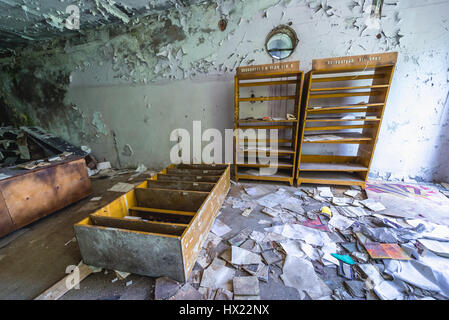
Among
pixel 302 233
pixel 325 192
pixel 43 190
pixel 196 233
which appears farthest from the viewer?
pixel 325 192

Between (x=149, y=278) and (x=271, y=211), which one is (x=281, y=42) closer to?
(x=271, y=211)

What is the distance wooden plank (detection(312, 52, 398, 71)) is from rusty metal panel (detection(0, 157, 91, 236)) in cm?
337

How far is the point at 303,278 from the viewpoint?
47.6 inches

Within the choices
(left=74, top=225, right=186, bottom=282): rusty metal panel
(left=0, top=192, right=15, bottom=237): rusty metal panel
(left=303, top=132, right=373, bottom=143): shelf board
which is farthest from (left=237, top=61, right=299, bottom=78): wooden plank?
(left=0, top=192, right=15, bottom=237): rusty metal panel

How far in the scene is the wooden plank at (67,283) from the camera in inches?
44.0

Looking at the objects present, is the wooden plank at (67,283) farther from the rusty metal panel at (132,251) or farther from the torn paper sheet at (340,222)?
the torn paper sheet at (340,222)

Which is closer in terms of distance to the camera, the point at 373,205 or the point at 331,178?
the point at 373,205

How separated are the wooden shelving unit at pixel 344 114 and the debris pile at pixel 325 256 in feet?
2.09

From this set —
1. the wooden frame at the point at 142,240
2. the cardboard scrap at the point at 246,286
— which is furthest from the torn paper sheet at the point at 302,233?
the wooden frame at the point at 142,240

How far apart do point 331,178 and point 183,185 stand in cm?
214

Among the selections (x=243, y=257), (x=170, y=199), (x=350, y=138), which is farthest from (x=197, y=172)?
(x=350, y=138)

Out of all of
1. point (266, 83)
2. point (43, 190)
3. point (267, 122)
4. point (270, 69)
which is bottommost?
point (43, 190)

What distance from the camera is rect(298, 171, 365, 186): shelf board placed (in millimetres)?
2480
